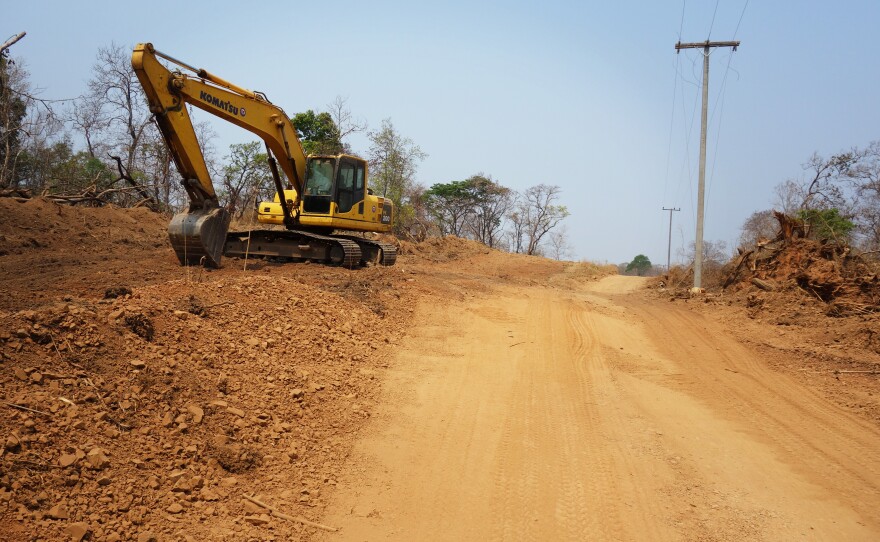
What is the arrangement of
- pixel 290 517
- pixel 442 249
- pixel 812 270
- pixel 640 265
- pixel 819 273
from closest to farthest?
1. pixel 290 517
2. pixel 819 273
3. pixel 812 270
4. pixel 442 249
5. pixel 640 265

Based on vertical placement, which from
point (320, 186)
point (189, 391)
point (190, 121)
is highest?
point (190, 121)

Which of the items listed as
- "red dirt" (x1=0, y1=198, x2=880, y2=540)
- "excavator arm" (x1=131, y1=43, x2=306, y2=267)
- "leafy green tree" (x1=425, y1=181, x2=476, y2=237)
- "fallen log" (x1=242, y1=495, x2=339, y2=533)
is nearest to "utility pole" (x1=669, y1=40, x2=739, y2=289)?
"red dirt" (x1=0, y1=198, x2=880, y2=540)

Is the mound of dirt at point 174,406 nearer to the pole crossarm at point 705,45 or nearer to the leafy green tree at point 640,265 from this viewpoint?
the pole crossarm at point 705,45

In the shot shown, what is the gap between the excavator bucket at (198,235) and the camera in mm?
10406

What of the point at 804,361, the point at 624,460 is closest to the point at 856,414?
the point at 804,361

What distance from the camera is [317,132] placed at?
31344 mm

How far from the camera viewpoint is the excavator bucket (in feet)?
34.1

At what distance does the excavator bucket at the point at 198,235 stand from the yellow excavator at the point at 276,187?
2cm

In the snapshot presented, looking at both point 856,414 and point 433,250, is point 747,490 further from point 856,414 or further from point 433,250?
point 433,250

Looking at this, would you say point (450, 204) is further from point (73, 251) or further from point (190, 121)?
point (190, 121)

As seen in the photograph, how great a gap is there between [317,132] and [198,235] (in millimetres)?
22041

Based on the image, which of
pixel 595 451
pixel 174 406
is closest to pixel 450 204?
pixel 595 451

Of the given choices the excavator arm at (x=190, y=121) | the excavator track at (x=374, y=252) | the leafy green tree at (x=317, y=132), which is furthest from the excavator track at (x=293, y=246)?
the leafy green tree at (x=317, y=132)

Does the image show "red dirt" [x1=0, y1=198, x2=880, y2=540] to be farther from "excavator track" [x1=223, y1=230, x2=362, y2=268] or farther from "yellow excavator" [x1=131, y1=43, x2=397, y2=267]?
"excavator track" [x1=223, y1=230, x2=362, y2=268]
